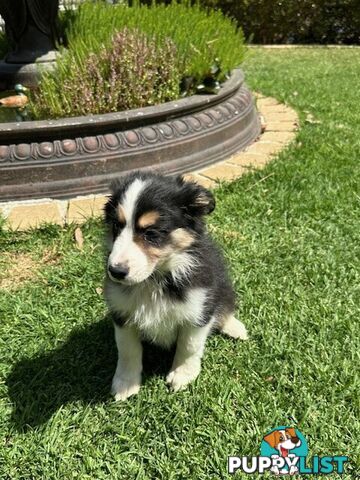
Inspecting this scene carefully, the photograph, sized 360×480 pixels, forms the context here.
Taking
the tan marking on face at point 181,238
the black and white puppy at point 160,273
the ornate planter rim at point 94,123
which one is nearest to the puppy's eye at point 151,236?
the black and white puppy at point 160,273

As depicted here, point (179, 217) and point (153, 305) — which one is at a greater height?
point (179, 217)

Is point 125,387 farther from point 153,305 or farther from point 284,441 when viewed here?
point 284,441

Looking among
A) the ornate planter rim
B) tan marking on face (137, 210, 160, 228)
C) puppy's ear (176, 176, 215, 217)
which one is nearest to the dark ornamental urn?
the ornate planter rim

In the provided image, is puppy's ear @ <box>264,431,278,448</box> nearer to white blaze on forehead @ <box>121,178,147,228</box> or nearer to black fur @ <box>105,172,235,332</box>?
black fur @ <box>105,172,235,332</box>

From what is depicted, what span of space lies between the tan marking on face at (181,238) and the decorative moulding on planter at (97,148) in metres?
2.41

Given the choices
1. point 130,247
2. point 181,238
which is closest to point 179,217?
point 181,238

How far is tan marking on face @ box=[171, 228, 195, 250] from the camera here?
7.52ft

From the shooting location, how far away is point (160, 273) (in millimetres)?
2385

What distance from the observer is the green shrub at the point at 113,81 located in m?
4.86

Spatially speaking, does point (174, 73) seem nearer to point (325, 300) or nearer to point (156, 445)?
point (325, 300)

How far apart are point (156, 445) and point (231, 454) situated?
0.37 meters

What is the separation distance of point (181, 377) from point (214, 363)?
263 mm

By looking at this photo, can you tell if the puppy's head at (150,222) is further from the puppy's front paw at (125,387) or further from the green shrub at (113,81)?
the green shrub at (113,81)

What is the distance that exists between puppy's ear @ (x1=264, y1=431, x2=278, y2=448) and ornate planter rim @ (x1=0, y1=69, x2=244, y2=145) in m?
3.24
